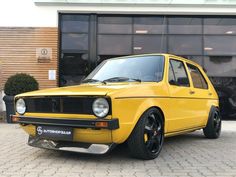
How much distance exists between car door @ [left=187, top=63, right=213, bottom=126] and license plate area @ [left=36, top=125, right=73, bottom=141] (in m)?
2.74

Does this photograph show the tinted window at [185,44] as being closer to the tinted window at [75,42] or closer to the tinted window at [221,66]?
the tinted window at [221,66]

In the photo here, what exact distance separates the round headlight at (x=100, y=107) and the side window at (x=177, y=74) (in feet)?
5.67

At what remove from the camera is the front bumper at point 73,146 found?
197 inches

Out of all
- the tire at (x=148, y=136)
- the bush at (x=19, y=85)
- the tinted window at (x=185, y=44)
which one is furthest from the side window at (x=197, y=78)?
the tinted window at (x=185, y=44)

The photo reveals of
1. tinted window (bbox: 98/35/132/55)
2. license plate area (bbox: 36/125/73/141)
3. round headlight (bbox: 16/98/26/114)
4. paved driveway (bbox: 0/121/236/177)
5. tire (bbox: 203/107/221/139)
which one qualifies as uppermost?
tinted window (bbox: 98/35/132/55)

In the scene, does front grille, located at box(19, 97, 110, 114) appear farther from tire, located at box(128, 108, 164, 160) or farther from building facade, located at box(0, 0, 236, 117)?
building facade, located at box(0, 0, 236, 117)

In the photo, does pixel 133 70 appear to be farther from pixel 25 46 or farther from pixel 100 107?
pixel 25 46

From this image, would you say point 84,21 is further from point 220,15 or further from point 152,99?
point 152,99

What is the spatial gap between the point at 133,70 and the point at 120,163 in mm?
1701

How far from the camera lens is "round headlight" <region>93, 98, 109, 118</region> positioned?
4.88 meters

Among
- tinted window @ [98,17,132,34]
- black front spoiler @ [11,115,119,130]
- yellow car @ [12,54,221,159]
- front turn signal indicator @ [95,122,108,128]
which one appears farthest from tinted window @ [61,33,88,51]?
front turn signal indicator @ [95,122,108,128]

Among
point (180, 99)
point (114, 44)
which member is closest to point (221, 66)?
point (114, 44)

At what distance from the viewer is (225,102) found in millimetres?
13789

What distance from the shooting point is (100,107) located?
4.91 metres
